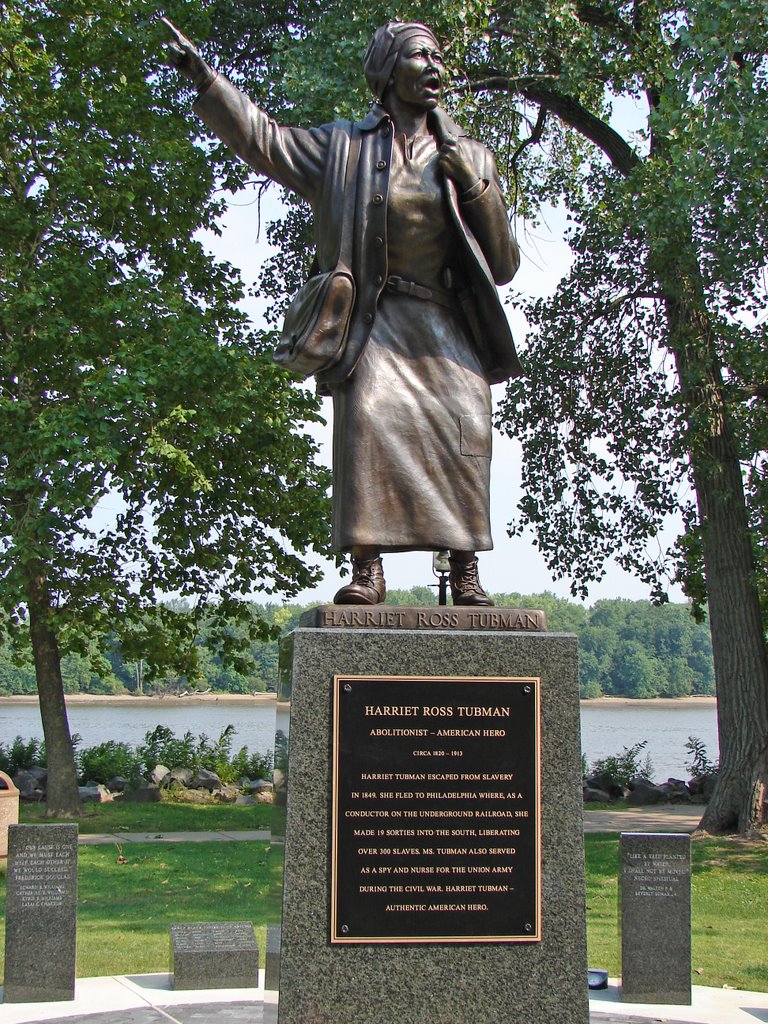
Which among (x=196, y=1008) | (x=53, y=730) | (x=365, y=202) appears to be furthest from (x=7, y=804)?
(x=365, y=202)

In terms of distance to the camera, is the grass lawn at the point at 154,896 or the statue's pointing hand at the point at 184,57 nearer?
the statue's pointing hand at the point at 184,57

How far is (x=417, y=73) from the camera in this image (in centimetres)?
517

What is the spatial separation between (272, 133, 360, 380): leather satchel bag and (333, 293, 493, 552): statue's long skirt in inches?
5.6

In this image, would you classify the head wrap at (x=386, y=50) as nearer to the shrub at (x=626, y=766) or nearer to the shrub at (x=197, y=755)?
the shrub at (x=197, y=755)

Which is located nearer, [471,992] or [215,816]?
[471,992]

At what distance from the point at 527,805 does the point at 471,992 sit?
26.5 inches

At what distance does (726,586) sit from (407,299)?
10.4 metres

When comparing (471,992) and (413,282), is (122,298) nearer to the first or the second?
(413,282)

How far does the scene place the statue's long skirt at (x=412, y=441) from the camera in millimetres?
4973

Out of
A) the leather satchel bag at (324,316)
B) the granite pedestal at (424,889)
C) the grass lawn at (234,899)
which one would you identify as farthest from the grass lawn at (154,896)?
the leather satchel bag at (324,316)

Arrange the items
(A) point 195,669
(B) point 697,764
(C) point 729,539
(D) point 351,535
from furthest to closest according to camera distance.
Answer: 1. (B) point 697,764
2. (A) point 195,669
3. (C) point 729,539
4. (D) point 351,535

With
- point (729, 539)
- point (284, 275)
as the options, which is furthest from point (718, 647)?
point (284, 275)

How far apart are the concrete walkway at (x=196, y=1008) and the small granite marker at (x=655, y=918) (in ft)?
0.48

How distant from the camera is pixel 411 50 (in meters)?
5.17
